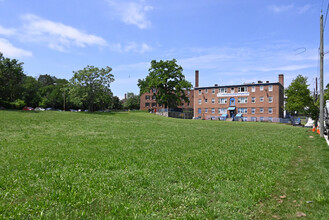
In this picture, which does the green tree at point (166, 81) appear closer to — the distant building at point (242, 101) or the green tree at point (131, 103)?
the distant building at point (242, 101)

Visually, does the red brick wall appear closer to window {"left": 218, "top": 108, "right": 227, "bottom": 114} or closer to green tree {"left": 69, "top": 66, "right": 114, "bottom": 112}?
window {"left": 218, "top": 108, "right": 227, "bottom": 114}

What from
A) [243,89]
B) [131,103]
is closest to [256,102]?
[243,89]

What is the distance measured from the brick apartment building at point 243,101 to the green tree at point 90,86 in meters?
31.9

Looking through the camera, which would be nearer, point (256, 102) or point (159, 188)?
point (159, 188)

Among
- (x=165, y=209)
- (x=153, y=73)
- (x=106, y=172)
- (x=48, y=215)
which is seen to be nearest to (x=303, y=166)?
(x=165, y=209)

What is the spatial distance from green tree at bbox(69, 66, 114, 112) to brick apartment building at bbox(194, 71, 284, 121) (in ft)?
105

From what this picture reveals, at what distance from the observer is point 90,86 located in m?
54.4

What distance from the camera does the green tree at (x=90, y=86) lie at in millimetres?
53125

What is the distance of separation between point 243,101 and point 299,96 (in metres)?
21.7

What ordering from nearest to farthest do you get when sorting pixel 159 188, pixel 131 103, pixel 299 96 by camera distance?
1. pixel 159 188
2. pixel 299 96
3. pixel 131 103

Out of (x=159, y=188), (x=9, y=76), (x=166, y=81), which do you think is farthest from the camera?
(x=166, y=81)

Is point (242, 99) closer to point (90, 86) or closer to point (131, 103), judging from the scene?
point (90, 86)

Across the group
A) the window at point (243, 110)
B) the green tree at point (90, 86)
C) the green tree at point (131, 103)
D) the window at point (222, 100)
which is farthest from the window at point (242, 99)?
the green tree at point (131, 103)

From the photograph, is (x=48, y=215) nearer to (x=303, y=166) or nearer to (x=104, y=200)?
(x=104, y=200)
